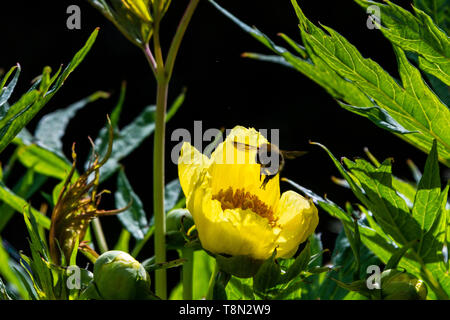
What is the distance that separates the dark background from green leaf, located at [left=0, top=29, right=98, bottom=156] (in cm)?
126

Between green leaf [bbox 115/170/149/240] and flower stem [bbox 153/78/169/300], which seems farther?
green leaf [bbox 115/170/149/240]

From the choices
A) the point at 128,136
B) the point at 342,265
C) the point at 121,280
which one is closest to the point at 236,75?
the point at 128,136

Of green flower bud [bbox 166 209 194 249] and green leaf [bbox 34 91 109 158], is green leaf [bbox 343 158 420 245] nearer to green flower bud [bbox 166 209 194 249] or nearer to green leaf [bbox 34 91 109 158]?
green flower bud [bbox 166 209 194 249]

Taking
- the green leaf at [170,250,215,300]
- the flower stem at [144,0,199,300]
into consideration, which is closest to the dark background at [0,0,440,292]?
the green leaf at [170,250,215,300]

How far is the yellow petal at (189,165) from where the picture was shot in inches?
13.4

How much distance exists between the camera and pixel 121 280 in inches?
12.4

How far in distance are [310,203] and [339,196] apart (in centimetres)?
139

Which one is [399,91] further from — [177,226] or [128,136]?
[128,136]

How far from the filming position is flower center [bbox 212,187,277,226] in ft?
1.14

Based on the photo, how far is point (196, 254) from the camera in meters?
0.56

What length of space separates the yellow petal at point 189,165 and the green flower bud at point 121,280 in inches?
2.0

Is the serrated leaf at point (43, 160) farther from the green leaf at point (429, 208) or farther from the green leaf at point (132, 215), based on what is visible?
the green leaf at point (429, 208)

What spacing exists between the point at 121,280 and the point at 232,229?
0.06m

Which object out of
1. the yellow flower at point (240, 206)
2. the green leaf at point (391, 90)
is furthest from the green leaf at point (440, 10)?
the yellow flower at point (240, 206)
